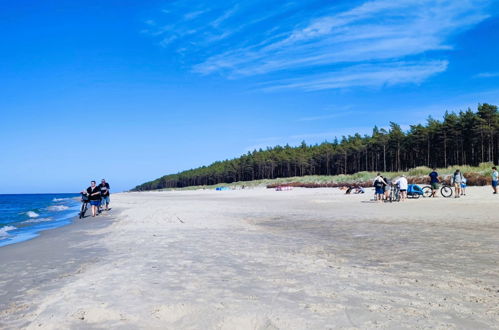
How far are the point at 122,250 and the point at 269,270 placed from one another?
409 cm

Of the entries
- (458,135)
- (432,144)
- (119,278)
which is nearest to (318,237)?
(119,278)

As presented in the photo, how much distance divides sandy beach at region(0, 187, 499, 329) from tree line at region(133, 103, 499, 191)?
69025 millimetres

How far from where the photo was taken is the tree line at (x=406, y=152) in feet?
226

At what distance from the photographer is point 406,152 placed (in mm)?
89375

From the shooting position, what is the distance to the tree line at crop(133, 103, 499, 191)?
68.9m

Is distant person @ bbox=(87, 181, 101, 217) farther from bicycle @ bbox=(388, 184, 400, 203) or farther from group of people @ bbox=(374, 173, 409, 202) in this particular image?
bicycle @ bbox=(388, 184, 400, 203)

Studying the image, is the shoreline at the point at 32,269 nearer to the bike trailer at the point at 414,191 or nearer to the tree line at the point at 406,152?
the bike trailer at the point at 414,191

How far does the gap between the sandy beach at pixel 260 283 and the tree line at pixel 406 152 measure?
69025 mm

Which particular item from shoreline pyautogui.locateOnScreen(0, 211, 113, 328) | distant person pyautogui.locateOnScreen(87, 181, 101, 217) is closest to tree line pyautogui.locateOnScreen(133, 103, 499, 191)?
distant person pyautogui.locateOnScreen(87, 181, 101, 217)

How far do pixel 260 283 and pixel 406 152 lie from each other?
306 ft

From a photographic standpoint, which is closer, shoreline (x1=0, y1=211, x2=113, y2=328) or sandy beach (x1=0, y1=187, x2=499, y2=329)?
sandy beach (x1=0, y1=187, x2=499, y2=329)

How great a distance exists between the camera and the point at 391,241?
337 inches

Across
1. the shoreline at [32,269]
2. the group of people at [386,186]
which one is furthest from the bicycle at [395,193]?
the shoreline at [32,269]

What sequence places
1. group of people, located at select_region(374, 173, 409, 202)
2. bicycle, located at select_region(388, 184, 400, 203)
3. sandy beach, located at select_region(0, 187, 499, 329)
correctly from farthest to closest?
bicycle, located at select_region(388, 184, 400, 203)
group of people, located at select_region(374, 173, 409, 202)
sandy beach, located at select_region(0, 187, 499, 329)
